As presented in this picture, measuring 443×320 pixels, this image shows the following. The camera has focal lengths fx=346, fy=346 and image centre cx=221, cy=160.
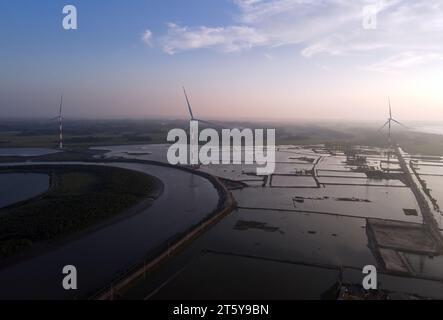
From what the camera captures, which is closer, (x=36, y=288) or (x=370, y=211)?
(x=36, y=288)

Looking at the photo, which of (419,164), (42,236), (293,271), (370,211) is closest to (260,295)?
(293,271)

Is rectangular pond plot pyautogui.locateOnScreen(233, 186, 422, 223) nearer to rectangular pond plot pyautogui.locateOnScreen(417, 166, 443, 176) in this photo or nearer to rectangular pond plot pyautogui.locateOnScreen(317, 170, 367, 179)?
rectangular pond plot pyautogui.locateOnScreen(317, 170, 367, 179)

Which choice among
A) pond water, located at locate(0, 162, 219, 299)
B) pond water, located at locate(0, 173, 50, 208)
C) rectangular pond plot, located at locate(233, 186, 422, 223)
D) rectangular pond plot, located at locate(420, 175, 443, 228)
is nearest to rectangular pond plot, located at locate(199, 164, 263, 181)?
rectangular pond plot, located at locate(233, 186, 422, 223)

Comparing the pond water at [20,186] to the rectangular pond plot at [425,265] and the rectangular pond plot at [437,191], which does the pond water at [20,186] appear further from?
the rectangular pond plot at [437,191]

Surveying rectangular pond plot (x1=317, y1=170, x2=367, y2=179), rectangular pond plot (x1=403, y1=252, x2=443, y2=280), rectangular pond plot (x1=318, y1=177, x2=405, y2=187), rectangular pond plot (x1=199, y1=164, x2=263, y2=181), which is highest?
rectangular pond plot (x1=199, y1=164, x2=263, y2=181)

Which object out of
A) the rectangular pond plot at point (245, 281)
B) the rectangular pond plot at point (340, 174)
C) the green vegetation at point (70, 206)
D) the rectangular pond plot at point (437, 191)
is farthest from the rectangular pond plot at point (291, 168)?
the rectangular pond plot at point (245, 281)
